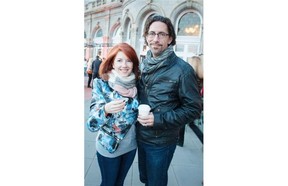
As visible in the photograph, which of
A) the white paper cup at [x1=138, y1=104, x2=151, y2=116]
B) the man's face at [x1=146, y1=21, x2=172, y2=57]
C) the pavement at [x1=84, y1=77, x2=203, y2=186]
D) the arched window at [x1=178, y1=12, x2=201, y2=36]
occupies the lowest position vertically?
the pavement at [x1=84, y1=77, x2=203, y2=186]

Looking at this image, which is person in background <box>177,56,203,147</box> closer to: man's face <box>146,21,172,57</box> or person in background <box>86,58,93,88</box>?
man's face <box>146,21,172,57</box>

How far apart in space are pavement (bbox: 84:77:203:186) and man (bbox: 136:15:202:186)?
2.3 inches

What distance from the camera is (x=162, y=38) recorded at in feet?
2.25

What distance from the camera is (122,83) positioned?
690mm

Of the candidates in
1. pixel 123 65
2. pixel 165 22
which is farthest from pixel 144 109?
pixel 165 22

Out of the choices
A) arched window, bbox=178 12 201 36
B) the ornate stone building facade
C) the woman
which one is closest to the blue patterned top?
the woman

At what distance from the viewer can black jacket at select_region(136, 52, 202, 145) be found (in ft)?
2.23

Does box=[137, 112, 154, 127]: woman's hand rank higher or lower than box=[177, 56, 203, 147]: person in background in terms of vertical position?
lower

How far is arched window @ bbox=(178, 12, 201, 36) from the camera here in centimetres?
73

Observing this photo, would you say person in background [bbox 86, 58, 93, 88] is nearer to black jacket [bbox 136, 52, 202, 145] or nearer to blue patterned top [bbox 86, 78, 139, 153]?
blue patterned top [bbox 86, 78, 139, 153]
